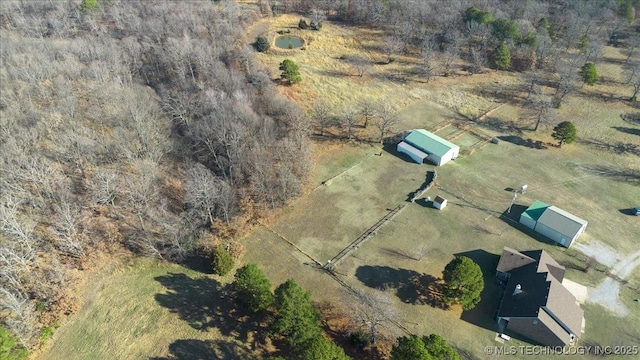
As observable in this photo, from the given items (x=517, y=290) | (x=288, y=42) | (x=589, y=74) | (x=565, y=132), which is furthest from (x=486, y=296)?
(x=288, y=42)

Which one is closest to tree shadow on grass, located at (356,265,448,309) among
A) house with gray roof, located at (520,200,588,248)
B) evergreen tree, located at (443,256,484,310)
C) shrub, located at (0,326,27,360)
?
evergreen tree, located at (443,256,484,310)

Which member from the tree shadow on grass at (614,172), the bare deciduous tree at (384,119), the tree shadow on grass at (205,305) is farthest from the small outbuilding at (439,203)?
the tree shadow on grass at (205,305)

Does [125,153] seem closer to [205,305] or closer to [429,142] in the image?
[205,305]

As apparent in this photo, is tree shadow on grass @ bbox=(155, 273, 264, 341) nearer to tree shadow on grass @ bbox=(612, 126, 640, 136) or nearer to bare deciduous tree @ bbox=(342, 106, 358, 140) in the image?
bare deciduous tree @ bbox=(342, 106, 358, 140)

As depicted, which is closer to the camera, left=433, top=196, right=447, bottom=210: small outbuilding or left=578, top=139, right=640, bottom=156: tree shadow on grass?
left=433, top=196, right=447, bottom=210: small outbuilding

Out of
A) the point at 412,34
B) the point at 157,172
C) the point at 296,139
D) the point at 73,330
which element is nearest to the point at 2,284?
the point at 73,330
